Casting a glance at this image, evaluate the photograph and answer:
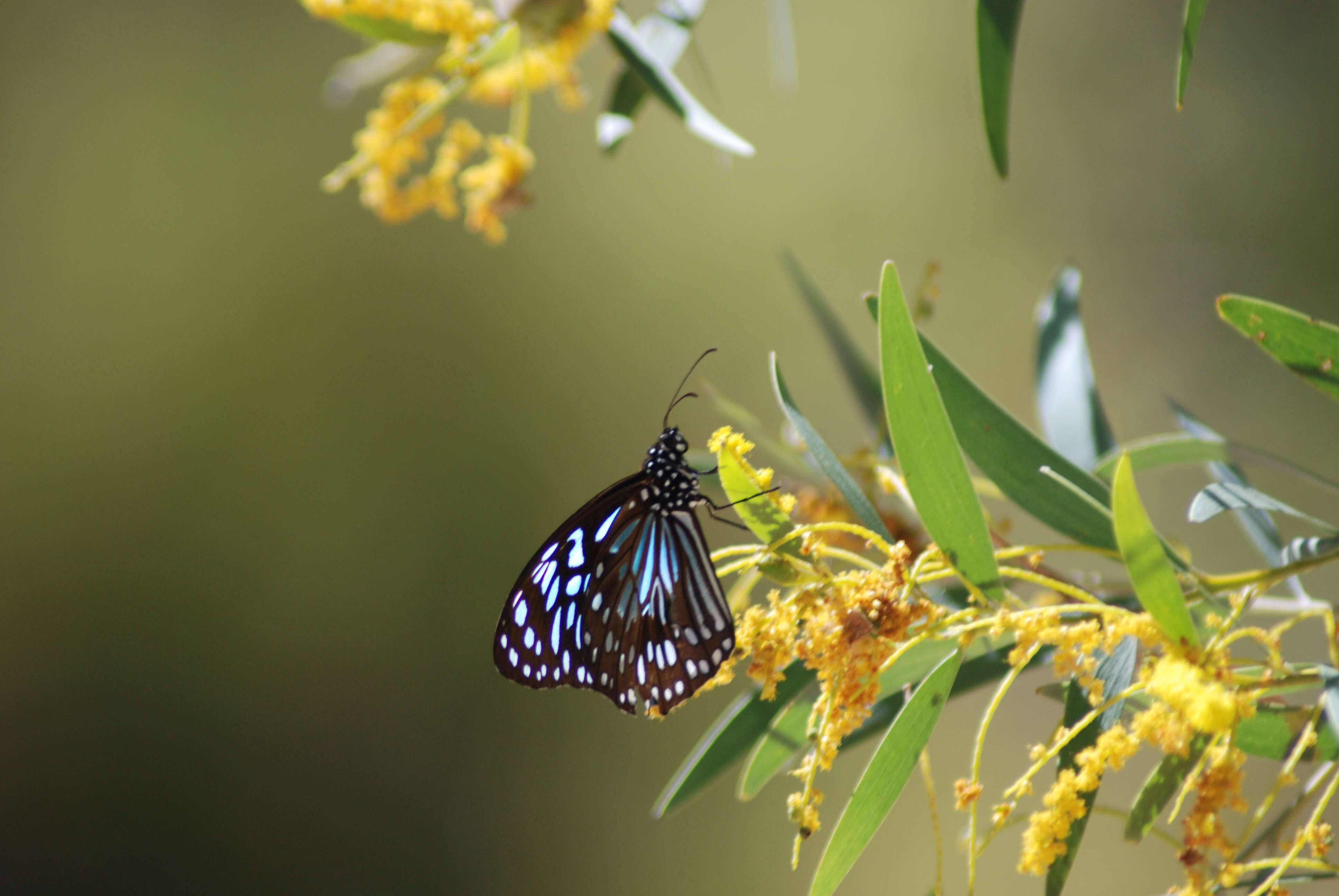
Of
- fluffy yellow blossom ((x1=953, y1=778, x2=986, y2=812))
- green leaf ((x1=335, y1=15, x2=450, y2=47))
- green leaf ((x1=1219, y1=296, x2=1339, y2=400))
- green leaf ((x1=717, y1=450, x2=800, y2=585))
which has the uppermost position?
green leaf ((x1=335, y1=15, x2=450, y2=47))

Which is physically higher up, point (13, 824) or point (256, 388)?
point (256, 388)

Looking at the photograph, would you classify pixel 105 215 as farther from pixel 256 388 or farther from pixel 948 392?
pixel 948 392

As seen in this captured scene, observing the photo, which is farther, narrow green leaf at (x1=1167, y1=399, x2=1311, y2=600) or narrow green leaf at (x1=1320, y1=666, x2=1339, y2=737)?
narrow green leaf at (x1=1167, y1=399, x2=1311, y2=600)

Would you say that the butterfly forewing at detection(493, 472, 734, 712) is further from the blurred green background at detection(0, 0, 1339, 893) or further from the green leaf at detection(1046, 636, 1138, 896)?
the blurred green background at detection(0, 0, 1339, 893)

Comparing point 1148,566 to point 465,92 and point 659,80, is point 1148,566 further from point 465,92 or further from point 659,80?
point 465,92

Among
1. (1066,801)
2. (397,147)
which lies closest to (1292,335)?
(1066,801)

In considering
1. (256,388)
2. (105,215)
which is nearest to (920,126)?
(256,388)

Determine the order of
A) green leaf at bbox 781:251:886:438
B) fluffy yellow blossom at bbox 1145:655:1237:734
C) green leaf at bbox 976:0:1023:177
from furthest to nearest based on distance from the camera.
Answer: green leaf at bbox 781:251:886:438, green leaf at bbox 976:0:1023:177, fluffy yellow blossom at bbox 1145:655:1237:734

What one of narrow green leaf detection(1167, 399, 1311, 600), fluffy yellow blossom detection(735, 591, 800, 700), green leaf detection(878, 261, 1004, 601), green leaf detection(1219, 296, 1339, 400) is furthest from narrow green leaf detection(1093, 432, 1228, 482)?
fluffy yellow blossom detection(735, 591, 800, 700)
